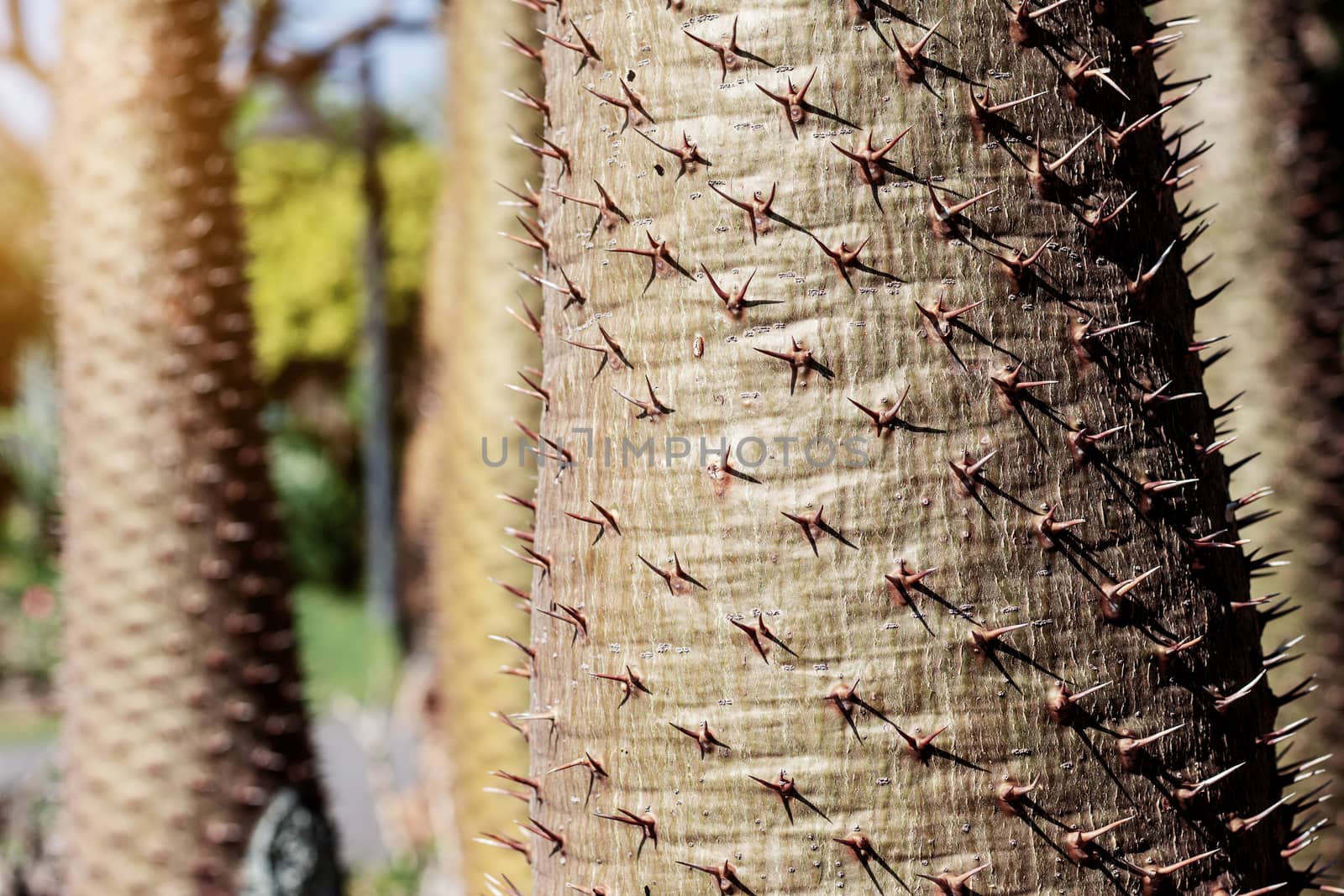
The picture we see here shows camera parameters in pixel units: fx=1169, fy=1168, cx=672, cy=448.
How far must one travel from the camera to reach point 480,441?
14.2 feet

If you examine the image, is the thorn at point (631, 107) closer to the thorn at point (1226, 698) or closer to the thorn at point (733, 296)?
the thorn at point (733, 296)

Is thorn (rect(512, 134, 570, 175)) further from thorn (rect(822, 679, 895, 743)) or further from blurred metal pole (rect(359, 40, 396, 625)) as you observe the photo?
blurred metal pole (rect(359, 40, 396, 625))

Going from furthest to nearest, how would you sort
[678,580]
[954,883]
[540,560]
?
1. [540,560]
2. [678,580]
3. [954,883]

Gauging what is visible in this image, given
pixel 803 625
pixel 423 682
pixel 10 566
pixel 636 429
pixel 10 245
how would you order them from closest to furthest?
pixel 803 625, pixel 636 429, pixel 423 682, pixel 10 566, pixel 10 245

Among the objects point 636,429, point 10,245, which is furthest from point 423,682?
point 10,245

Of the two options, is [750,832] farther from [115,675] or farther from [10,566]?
[10,566]

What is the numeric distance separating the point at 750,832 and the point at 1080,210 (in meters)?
0.96

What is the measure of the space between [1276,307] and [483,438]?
8.97ft

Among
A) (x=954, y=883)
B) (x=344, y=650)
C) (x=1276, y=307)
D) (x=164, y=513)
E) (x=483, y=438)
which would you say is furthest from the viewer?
(x=344, y=650)

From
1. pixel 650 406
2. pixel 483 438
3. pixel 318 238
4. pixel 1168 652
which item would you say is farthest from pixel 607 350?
pixel 318 238

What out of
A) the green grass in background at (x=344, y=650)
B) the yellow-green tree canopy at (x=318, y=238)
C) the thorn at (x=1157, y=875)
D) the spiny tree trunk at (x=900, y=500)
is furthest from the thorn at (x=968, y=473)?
the yellow-green tree canopy at (x=318, y=238)

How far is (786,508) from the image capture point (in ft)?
5.07

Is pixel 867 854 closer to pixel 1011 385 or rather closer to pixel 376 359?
pixel 1011 385

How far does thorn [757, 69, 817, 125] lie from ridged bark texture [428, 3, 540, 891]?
2.62 metres
